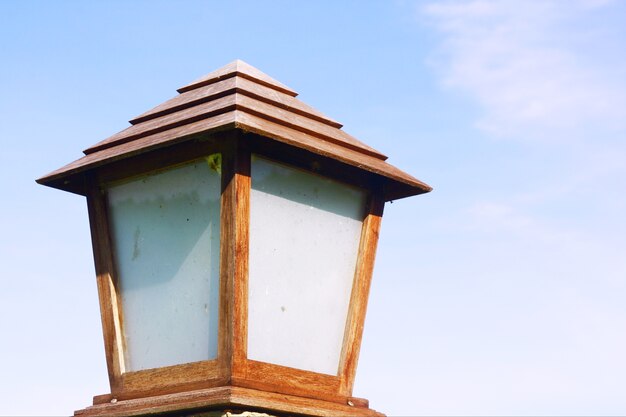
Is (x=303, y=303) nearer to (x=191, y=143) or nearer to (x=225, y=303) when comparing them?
(x=225, y=303)

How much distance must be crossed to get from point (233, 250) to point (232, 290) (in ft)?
0.51

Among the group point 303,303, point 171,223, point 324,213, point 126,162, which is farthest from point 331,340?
point 126,162

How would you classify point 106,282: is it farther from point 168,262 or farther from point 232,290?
point 232,290

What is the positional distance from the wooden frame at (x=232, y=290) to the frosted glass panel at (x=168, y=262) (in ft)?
0.15

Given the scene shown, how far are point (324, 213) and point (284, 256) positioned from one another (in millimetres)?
313

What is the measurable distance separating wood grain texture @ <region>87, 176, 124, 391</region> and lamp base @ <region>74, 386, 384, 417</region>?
17 cm

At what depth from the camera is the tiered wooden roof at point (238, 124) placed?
3.84 metres

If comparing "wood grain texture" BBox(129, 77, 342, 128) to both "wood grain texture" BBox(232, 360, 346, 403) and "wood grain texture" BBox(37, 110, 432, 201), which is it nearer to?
"wood grain texture" BBox(37, 110, 432, 201)

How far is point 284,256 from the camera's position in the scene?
3891mm

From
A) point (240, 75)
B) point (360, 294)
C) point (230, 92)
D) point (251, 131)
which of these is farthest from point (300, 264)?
point (240, 75)

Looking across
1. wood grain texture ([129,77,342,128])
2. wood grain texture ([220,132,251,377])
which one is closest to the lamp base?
wood grain texture ([220,132,251,377])

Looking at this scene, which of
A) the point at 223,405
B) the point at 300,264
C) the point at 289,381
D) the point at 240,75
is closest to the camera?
the point at 223,405

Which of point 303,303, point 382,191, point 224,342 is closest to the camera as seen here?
point 224,342

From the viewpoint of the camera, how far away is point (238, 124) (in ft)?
12.0
